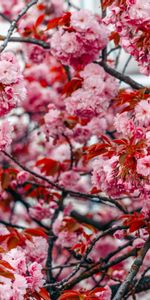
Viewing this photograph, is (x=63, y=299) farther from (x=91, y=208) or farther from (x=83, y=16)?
(x=91, y=208)

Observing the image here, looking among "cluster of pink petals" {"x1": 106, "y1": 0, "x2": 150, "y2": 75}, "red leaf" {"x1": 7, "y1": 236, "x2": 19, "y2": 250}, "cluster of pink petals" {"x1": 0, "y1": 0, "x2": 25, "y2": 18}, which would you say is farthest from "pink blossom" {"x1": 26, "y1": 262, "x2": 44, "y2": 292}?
"cluster of pink petals" {"x1": 0, "y1": 0, "x2": 25, "y2": 18}

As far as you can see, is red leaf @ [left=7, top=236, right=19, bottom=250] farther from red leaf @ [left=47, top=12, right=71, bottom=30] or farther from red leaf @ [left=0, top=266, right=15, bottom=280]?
red leaf @ [left=47, top=12, right=71, bottom=30]

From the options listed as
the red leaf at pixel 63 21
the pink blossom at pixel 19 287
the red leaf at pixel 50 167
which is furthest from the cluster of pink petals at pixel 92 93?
the pink blossom at pixel 19 287

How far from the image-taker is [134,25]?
214 cm

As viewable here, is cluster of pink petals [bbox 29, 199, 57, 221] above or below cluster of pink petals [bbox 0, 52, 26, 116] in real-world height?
above

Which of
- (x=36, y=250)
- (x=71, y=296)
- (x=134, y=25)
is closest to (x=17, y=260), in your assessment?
(x=71, y=296)

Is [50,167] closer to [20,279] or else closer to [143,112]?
[143,112]

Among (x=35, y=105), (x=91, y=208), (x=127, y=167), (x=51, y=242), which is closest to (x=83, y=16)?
(x=127, y=167)

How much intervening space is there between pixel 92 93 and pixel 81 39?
19 centimetres

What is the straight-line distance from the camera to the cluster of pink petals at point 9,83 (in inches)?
76.7

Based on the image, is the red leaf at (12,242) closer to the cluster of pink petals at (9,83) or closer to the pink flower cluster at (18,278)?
the pink flower cluster at (18,278)

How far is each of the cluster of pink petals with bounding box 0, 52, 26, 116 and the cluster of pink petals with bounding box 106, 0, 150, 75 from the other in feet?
1.17

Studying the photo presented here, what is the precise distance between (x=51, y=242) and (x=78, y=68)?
718 mm

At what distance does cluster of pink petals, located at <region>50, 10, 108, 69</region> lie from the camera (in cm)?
244
